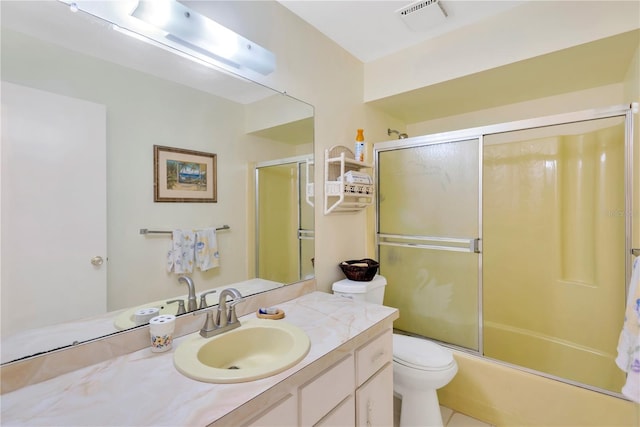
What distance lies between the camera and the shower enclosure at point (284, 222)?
1510 millimetres

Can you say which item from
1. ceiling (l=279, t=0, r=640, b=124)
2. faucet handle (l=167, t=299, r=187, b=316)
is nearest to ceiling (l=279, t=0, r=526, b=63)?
ceiling (l=279, t=0, r=640, b=124)

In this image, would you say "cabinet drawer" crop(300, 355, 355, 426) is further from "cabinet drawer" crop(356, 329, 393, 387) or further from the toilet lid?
the toilet lid

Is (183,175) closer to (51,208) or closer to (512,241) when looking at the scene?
(51,208)

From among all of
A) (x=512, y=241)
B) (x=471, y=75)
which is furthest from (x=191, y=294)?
(x=512, y=241)

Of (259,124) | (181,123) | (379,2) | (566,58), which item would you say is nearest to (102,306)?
(181,123)

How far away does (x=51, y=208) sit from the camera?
0.88m

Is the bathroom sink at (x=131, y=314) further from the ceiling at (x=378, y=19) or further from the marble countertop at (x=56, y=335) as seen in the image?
the ceiling at (x=378, y=19)

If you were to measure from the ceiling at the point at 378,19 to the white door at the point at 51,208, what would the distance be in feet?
4.11

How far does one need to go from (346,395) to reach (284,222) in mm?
886

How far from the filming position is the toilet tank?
176cm

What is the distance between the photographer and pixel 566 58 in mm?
1611

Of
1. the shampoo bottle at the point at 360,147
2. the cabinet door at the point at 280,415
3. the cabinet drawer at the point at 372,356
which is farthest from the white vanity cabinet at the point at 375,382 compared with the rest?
the shampoo bottle at the point at 360,147

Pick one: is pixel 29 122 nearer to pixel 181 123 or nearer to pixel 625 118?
pixel 181 123

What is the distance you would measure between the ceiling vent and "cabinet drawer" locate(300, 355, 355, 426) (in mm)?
1797
